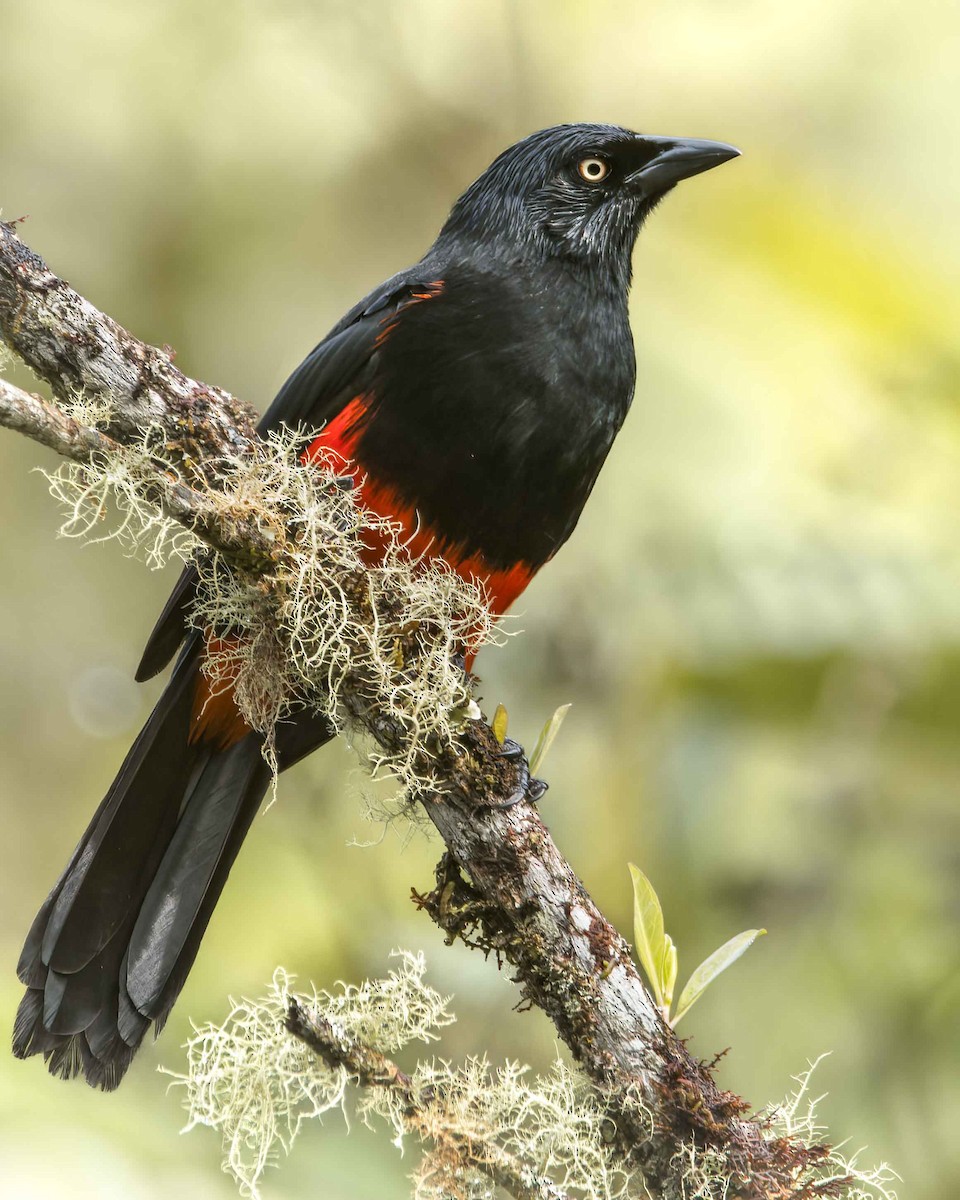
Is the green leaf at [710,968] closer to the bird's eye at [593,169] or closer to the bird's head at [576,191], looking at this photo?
the bird's head at [576,191]

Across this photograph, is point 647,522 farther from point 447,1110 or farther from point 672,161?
point 447,1110

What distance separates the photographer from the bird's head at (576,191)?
2.99m

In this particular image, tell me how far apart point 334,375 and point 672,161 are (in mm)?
1117

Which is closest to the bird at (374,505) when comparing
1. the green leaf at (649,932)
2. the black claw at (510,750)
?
the black claw at (510,750)

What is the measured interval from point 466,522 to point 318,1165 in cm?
179

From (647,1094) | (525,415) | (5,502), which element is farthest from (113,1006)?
(5,502)

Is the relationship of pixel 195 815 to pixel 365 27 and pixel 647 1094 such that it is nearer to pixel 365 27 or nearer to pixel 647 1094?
pixel 647 1094

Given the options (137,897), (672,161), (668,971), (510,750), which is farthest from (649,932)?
(672,161)

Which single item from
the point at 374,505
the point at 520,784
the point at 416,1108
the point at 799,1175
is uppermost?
the point at 374,505

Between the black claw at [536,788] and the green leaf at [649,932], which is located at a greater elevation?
the black claw at [536,788]

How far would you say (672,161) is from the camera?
317cm

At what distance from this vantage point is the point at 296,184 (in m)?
4.53

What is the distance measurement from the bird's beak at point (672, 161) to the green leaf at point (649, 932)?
1856 mm

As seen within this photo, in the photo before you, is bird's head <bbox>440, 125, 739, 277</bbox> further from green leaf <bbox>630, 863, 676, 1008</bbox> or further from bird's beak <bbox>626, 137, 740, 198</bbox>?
green leaf <bbox>630, 863, 676, 1008</bbox>
